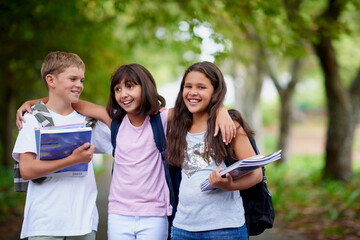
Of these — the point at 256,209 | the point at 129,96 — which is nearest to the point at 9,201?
the point at 129,96

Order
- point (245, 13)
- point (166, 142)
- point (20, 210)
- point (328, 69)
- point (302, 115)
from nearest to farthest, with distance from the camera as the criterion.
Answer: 1. point (166, 142)
2. point (245, 13)
3. point (20, 210)
4. point (328, 69)
5. point (302, 115)

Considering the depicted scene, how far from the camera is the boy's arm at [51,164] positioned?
2.64 meters

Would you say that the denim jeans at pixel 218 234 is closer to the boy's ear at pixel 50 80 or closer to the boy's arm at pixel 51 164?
the boy's arm at pixel 51 164

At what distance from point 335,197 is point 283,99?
558cm

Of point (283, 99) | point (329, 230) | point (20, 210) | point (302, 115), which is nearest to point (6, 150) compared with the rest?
point (20, 210)

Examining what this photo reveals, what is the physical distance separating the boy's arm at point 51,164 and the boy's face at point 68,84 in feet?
1.48

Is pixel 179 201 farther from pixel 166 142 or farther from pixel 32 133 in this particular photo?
pixel 32 133

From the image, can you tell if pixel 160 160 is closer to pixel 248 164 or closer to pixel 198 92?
pixel 198 92

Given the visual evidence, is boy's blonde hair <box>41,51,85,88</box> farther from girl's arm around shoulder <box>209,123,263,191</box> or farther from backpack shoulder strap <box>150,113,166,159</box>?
girl's arm around shoulder <box>209,123,263,191</box>

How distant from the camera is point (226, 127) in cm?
263

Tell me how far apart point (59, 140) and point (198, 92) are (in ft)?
3.20

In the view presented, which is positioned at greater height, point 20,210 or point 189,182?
point 189,182

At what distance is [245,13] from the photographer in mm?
5934

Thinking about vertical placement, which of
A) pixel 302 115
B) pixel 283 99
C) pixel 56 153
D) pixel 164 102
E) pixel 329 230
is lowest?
pixel 329 230
